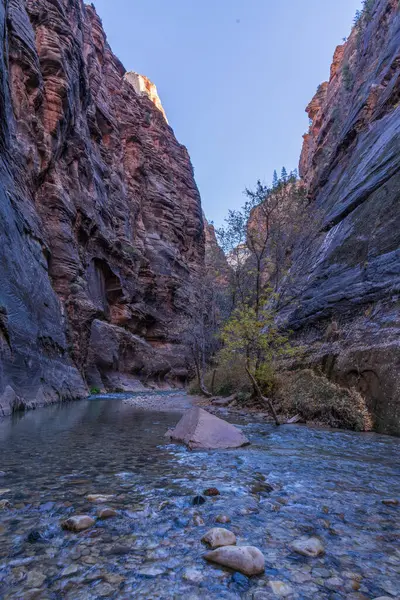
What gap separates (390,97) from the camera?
1858cm

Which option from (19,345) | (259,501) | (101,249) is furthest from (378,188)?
(101,249)

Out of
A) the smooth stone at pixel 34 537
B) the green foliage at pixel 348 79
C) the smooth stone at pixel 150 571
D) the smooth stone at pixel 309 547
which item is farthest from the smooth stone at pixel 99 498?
the green foliage at pixel 348 79

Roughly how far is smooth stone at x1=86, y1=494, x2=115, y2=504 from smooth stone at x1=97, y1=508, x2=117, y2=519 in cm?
25

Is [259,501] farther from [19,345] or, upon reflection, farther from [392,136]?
[392,136]

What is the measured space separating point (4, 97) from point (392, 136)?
1596 centimetres

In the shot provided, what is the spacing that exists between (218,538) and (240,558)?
305 mm

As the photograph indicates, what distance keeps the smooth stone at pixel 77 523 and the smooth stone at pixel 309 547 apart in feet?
4.83

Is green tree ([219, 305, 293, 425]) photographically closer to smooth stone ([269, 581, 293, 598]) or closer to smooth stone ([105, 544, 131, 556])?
smooth stone ([105, 544, 131, 556])

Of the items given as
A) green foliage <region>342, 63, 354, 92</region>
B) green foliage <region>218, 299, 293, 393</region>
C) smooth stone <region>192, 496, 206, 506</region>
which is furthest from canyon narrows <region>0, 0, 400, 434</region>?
smooth stone <region>192, 496, 206, 506</region>

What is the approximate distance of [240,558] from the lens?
1.95 metres

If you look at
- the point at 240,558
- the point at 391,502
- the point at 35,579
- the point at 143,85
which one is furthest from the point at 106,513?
the point at 143,85

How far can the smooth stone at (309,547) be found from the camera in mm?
2096

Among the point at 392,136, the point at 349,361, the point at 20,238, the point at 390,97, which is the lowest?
the point at 349,361

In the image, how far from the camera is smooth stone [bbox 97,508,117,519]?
102 inches
